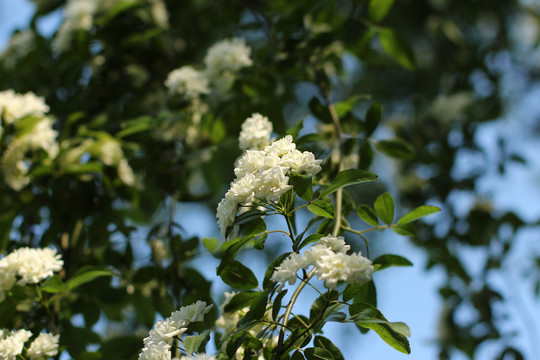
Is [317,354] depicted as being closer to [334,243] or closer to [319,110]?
[334,243]

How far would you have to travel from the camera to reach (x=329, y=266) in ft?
2.00

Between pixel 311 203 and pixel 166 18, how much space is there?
1.36 m

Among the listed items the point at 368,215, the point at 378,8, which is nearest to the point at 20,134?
the point at 368,215

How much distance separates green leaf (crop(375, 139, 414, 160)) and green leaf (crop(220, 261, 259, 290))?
54 centimetres

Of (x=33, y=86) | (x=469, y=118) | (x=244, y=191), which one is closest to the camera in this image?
(x=244, y=191)

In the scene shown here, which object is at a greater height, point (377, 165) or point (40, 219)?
point (377, 165)

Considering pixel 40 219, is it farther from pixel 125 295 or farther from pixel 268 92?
pixel 268 92

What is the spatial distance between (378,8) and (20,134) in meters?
1.03

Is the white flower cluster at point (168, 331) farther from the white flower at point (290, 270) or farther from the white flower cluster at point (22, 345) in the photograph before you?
the white flower cluster at point (22, 345)

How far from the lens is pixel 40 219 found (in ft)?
4.59

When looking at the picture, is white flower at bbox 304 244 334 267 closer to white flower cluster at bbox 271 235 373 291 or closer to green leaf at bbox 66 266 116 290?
white flower cluster at bbox 271 235 373 291

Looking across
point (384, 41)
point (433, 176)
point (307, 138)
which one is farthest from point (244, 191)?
point (433, 176)

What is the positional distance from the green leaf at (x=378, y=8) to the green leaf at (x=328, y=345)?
1.01 m

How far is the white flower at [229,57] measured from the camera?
1334mm
